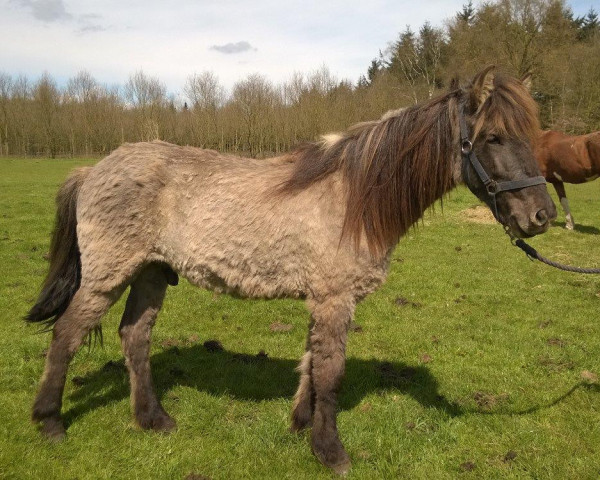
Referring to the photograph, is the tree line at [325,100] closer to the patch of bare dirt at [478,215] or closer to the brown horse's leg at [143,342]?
the patch of bare dirt at [478,215]

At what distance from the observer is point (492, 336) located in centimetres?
605

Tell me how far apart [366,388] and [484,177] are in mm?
2562

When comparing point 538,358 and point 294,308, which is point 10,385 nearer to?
point 294,308

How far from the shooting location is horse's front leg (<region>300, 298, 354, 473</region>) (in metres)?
3.61

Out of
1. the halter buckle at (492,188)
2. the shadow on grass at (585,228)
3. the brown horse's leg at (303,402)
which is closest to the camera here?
the halter buckle at (492,188)

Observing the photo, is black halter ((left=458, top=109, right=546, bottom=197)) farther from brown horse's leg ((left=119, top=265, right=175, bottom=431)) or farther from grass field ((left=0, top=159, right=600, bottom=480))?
brown horse's leg ((left=119, top=265, right=175, bottom=431))

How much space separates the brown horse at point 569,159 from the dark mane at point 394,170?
36.1ft

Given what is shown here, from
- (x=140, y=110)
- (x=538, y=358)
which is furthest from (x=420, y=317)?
(x=140, y=110)

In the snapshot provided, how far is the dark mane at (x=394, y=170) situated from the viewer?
353cm

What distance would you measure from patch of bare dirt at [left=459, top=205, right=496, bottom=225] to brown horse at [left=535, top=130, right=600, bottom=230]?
6.45 feet

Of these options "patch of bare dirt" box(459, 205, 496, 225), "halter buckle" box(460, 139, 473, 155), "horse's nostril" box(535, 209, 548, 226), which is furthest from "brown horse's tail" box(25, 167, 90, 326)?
"patch of bare dirt" box(459, 205, 496, 225)

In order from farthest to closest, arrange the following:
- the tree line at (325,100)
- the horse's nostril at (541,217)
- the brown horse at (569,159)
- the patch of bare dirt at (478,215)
A: the tree line at (325,100) → the patch of bare dirt at (478,215) → the brown horse at (569,159) → the horse's nostril at (541,217)

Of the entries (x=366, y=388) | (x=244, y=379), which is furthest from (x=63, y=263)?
(x=366, y=388)

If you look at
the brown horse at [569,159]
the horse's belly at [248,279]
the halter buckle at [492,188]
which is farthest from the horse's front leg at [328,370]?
the brown horse at [569,159]
